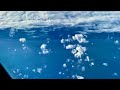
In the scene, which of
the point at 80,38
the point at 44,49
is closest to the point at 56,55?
the point at 44,49

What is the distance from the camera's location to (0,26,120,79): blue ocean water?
9.62 ft

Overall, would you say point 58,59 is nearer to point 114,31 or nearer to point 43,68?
point 43,68

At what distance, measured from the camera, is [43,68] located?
2.95m

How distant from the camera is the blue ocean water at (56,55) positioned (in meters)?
2.93

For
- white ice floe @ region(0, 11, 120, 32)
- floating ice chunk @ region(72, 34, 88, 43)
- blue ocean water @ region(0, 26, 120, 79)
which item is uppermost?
white ice floe @ region(0, 11, 120, 32)

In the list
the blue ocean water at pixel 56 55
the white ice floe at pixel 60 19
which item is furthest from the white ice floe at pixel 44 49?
the white ice floe at pixel 60 19

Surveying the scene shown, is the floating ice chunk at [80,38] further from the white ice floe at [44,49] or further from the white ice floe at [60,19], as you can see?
the white ice floe at [44,49]

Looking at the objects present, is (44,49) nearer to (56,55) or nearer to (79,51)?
(56,55)

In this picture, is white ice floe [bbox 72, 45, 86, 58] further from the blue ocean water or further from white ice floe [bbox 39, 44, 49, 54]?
white ice floe [bbox 39, 44, 49, 54]

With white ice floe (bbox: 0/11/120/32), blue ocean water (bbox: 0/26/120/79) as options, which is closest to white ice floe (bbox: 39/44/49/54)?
blue ocean water (bbox: 0/26/120/79)

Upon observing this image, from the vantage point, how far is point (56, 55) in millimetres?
2955
